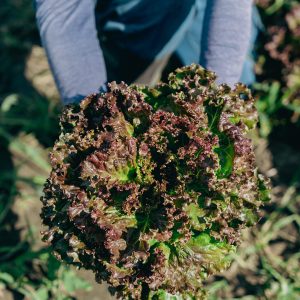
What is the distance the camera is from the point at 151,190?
1.73 m

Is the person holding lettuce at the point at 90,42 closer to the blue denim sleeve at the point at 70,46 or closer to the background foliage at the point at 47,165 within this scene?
the blue denim sleeve at the point at 70,46

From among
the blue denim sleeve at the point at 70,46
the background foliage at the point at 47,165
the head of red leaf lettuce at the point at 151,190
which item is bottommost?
the background foliage at the point at 47,165

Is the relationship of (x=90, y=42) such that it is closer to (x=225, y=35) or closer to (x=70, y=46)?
(x=70, y=46)

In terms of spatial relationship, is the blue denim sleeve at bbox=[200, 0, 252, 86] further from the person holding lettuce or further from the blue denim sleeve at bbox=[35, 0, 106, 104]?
the blue denim sleeve at bbox=[35, 0, 106, 104]

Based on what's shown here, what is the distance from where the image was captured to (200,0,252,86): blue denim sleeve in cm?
205

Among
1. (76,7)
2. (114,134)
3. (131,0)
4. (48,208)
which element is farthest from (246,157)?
(131,0)

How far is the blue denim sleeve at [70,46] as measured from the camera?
6.75 feet

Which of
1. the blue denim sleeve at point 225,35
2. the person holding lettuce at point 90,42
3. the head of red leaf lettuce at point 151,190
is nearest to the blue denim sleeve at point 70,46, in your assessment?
the person holding lettuce at point 90,42

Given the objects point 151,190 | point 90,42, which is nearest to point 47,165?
point 90,42

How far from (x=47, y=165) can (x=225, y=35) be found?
1541 mm

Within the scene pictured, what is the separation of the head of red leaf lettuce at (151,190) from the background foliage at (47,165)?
0.75m

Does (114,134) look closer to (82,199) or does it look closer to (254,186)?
(82,199)

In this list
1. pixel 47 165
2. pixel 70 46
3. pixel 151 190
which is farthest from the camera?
pixel 47 165

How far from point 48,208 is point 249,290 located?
5.17ft
